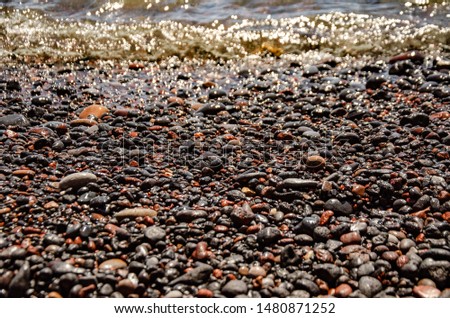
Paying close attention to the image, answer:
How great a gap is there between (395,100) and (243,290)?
11.9 ft

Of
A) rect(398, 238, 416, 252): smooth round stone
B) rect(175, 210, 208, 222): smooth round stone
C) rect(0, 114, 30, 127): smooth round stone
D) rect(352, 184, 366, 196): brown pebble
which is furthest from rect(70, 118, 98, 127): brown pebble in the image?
rect(398, 238, 416, 252): smooth round stone

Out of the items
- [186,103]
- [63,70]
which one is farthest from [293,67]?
[63,70]

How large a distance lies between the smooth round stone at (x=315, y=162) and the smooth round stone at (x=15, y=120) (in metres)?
3.19

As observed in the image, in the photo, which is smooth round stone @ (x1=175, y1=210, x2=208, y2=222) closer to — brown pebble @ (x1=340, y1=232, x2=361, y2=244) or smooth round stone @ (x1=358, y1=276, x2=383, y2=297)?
brown pebble @ (x1=340, y1=232, x2=361, y2=244)

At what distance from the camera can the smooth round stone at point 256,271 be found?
2439 mm

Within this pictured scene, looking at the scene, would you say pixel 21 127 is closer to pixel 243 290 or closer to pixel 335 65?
pixel 243 290

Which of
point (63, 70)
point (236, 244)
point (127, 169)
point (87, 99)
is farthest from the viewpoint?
point (63, 70)

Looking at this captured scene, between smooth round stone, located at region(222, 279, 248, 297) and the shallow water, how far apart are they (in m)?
5.40

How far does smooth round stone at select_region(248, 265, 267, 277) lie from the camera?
8.00 feet

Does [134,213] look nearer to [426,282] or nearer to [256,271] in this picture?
[256,271]

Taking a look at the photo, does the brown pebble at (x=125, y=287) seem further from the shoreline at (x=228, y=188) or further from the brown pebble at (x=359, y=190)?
the brown pebble at (x=359, y=190)

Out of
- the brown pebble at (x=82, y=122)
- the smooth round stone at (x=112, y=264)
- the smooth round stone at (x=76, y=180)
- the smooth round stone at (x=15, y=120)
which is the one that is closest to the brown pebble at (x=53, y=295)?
the smooth round stone at (x=112, y=264)

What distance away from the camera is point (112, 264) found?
2.45 meters

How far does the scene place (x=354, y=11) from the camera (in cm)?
838
